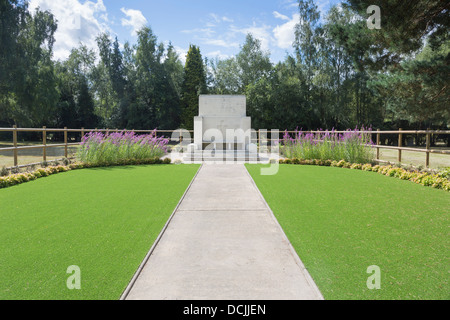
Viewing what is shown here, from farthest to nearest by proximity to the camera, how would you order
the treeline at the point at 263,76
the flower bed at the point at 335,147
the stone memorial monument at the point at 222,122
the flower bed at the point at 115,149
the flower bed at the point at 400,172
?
the stone memorial monument at the point at 222,122 → the flower bed at the point at 115,149 → the flower bed at the point at 335,147 → the treeline at the point at 263,76 → the flower bed at the point at 400,172

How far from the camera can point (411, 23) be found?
20.3ft

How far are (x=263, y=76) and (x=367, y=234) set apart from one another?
31.1 meters

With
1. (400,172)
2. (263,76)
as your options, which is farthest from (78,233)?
(263,76)

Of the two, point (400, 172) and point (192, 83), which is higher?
point (192, 83)

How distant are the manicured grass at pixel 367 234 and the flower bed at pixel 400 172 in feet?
1.11

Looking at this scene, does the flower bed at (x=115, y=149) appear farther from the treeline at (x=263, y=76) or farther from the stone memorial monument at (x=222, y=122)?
the treeline at (x=263, y=76)

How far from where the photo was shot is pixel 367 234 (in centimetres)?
351

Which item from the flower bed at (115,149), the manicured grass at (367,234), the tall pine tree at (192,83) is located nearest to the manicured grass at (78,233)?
the manicured grass at (367,234)

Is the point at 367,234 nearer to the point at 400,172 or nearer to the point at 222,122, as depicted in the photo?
the point at 400,172

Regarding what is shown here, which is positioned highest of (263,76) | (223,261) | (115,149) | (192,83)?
(263,76)

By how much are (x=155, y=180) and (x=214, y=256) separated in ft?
15.8

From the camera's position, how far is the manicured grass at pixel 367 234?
2342mm

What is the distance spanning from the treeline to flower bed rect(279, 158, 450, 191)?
217 cm

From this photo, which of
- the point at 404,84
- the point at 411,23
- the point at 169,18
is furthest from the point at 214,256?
the point at 169,18
